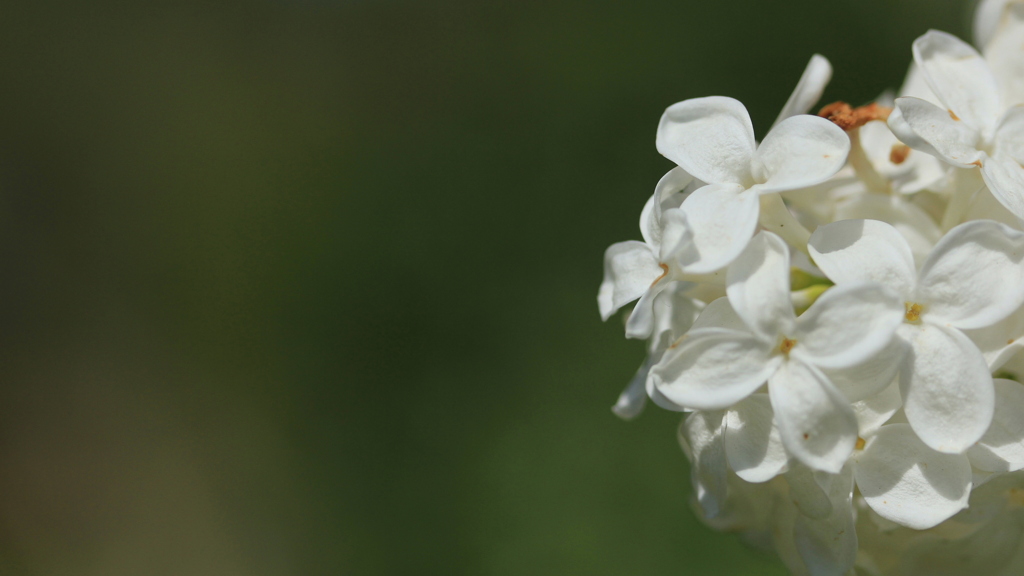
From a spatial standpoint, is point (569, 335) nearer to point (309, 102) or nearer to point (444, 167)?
point (444, 167)

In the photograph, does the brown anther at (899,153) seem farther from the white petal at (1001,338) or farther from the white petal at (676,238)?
the white petal at (676,238)

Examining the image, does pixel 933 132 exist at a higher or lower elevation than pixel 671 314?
higher

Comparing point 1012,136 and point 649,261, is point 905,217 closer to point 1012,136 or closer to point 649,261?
point 1012,136

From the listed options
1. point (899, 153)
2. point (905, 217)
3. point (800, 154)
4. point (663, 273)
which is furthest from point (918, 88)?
point (663, 273)

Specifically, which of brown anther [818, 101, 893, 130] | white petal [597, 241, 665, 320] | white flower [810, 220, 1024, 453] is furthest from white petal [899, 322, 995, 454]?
brown anther [818, 101, 893, 130]

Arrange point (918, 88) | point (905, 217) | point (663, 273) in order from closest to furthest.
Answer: point (663, 273) → point (905, 217) → point (918, 88)

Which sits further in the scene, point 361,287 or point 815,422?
point 361,287

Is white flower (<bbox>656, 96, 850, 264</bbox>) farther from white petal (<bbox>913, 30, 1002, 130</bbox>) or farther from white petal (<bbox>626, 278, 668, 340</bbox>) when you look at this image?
white petal (<bbox>913, 30, 1002, 130</bbox>)
